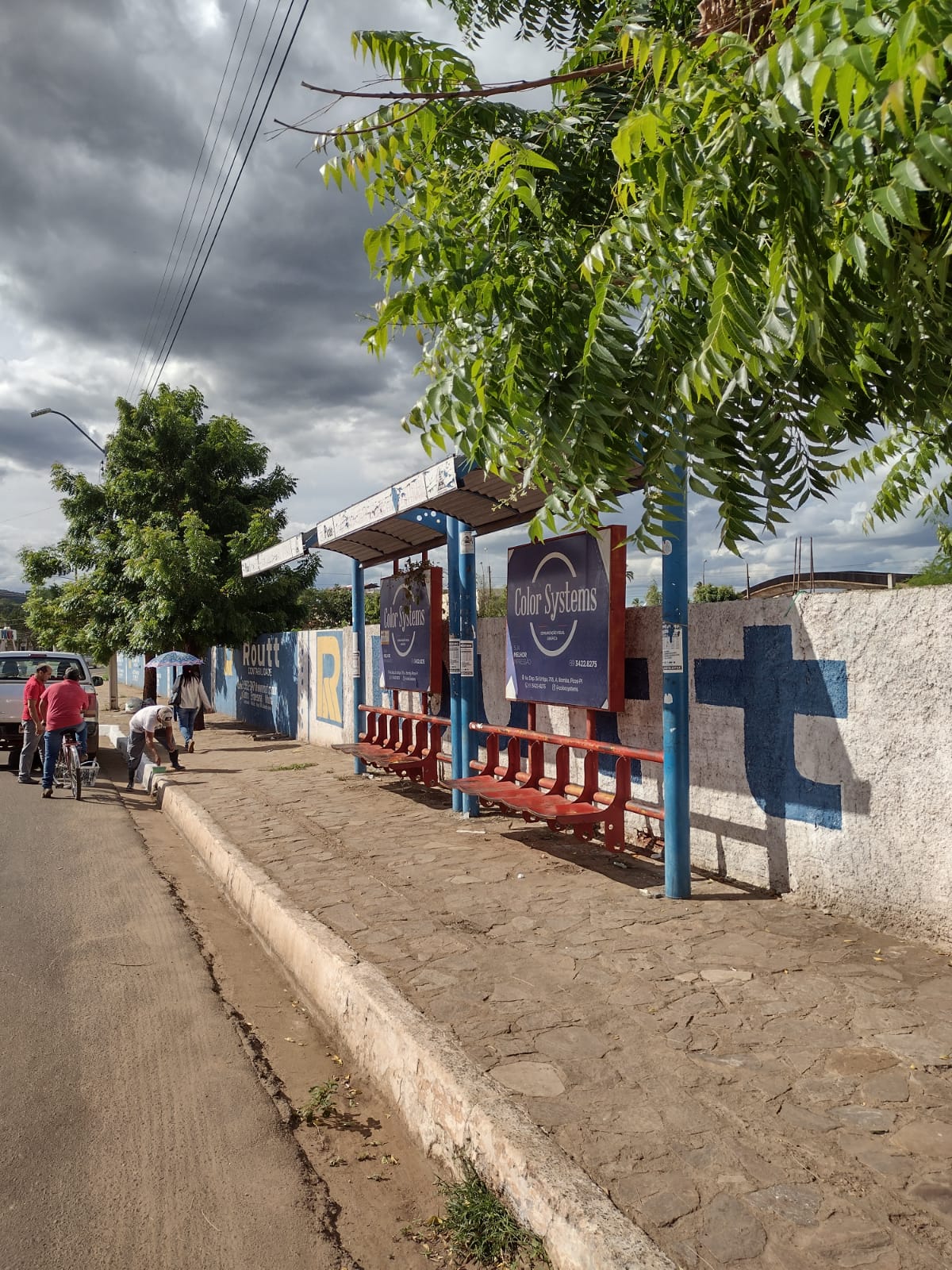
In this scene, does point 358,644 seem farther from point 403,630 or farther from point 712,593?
point 712,593

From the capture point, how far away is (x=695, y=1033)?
12.0 ft

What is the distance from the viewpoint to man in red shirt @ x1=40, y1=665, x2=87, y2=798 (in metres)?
11.2

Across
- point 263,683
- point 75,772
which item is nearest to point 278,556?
point 75,772

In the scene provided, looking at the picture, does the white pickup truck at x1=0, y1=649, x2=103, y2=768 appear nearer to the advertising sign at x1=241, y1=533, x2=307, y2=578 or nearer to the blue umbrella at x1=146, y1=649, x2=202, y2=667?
the blue umbrella at x1=146, y1=649, x2=202, y2=667

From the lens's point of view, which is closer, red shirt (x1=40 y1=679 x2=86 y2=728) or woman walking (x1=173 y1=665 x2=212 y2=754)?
red shirt (x1=40 y1=679 x2=86 y2=728)

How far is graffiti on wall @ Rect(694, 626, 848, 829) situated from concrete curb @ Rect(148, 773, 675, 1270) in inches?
107

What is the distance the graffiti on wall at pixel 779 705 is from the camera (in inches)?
205

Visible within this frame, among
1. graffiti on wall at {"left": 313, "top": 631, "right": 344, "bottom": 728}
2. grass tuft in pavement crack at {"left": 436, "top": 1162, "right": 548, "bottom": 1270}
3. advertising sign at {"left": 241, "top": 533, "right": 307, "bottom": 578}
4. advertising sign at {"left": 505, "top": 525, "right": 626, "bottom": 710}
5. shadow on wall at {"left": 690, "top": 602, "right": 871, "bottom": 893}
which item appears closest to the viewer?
grass tuft in pavement crack at {"left": 436, "top": 1162, "right": 548, "bottom": 1270}

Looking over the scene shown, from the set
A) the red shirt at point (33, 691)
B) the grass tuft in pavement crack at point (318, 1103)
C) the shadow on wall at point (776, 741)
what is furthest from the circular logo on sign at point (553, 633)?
the red shirt at point (33, 691)

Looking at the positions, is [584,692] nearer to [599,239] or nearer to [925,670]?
[925,670]

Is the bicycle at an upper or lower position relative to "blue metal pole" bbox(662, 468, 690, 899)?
lower

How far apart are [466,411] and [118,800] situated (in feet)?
33.6

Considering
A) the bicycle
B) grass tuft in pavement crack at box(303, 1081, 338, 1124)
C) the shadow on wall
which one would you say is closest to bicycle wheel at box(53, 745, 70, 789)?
the bicycle

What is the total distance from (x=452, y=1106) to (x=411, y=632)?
7.51 m
